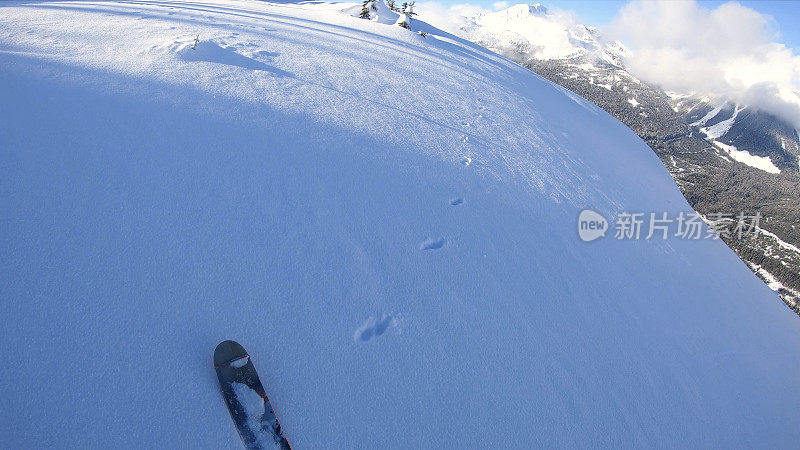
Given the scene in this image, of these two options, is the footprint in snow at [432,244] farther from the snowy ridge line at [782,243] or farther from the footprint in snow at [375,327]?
the snowy ridge line at [782,243]

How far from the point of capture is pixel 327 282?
14.8 ft

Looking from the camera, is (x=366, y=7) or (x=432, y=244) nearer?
(x=432, y=244)

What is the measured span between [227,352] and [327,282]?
1485mm

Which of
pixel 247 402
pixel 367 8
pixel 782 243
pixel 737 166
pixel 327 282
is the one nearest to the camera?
pixel 247 402

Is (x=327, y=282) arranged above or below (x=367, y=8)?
below

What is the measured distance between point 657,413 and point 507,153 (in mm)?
6196

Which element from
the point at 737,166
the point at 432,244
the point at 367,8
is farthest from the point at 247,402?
the point at 737,166

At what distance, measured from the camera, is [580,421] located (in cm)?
417


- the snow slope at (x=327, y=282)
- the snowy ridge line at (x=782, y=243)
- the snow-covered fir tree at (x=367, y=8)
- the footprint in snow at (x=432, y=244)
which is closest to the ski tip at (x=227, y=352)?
the snow slope at (x=327, y=282)

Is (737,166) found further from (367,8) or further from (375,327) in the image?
(375,327)

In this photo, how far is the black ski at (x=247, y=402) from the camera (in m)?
3.23

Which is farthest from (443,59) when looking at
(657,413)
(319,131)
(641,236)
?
(657,413)

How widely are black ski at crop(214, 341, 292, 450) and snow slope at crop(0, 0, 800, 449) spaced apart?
0.15 metres

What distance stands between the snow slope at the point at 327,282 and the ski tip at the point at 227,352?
0.19 m
